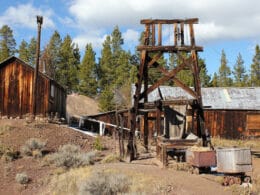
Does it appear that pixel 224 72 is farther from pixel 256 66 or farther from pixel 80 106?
pixel 80 106

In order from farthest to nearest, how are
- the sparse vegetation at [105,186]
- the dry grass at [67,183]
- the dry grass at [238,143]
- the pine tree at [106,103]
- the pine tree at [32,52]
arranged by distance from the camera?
the pine tree at [32,52] → the pine tree at [106,103] → the dry grass at [238,143] → the dry grass at [67,183] → the sparse vegetation at [105,186]

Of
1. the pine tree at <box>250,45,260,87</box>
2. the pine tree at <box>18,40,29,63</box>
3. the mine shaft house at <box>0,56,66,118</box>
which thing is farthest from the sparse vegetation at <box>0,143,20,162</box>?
the pine tree at <box>250,45,260,87</box>

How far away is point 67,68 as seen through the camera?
205 ft

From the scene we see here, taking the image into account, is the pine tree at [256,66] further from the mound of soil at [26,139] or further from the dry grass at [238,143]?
the mound of soil at [26,139]

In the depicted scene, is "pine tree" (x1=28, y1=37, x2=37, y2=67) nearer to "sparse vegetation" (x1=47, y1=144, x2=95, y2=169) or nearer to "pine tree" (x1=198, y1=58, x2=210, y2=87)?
"pine tree" (x1=198, y1=58, x2=210, y2=87)

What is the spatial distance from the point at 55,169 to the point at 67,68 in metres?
45.1

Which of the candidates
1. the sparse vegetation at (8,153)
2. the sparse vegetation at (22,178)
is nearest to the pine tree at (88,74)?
the sparse vegetation at (8,153)

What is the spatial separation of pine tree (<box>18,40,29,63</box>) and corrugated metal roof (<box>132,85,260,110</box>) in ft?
114

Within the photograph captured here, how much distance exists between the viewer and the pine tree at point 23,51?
6568cm

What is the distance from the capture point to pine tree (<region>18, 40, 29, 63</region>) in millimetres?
65681

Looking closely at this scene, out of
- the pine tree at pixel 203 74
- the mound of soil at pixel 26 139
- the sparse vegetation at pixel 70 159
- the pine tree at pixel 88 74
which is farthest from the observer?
the pine tree at pixel 88 74

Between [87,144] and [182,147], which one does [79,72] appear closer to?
[87,144]

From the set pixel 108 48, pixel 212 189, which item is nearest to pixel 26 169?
pixel 212 189

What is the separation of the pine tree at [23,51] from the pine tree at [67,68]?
6605 mm
